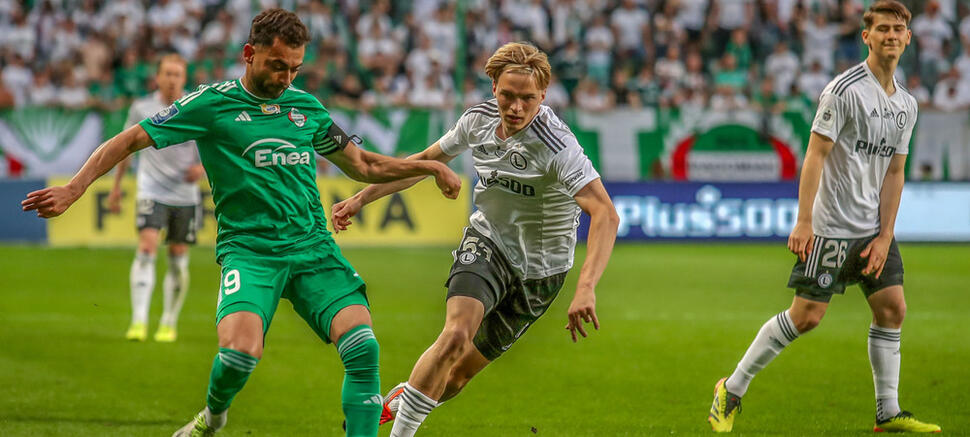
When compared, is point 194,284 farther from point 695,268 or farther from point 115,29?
point 115,29

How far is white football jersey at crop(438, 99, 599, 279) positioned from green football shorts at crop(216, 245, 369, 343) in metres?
0.84

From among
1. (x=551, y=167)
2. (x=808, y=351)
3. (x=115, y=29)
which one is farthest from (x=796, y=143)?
(x=551, y=167)

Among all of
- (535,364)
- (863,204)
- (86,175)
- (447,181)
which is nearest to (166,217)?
(535,364)

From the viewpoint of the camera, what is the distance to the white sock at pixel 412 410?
209 inches

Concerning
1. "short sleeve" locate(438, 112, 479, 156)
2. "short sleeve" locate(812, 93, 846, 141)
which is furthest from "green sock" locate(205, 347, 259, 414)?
"short sleeve" locate(812, 93, 846, 141)

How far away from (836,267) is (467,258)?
2.15 m

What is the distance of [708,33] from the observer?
21.5 meters

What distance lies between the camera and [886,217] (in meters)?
6.44

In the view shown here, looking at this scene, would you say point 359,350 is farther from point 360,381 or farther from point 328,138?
point 328,138

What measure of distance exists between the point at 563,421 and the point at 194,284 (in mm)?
8252

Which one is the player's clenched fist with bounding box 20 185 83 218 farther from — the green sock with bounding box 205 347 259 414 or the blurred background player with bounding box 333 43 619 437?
the blurred background player with bounding box 333 43 619 437

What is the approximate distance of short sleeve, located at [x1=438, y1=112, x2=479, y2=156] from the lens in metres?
5.83

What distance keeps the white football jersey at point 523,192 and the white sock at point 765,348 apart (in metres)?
1.42

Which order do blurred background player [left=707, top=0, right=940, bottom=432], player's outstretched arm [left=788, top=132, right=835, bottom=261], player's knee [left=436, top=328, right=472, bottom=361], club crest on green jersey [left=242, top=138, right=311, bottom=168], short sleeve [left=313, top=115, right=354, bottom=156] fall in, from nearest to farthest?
1. club crest on green jersey [left=242, top=138, right=311, bottom=168]
2. player's knee [left=436, top=328, right=472, bottom=361]
3. short sleeve [left=313, top=115, right=354, bottom=156]
4. player's outstretched arm [left=788, top=132, right=835, bottom=261]
5. blurred background player [left=707, top=0, right=940, bottom=432]
